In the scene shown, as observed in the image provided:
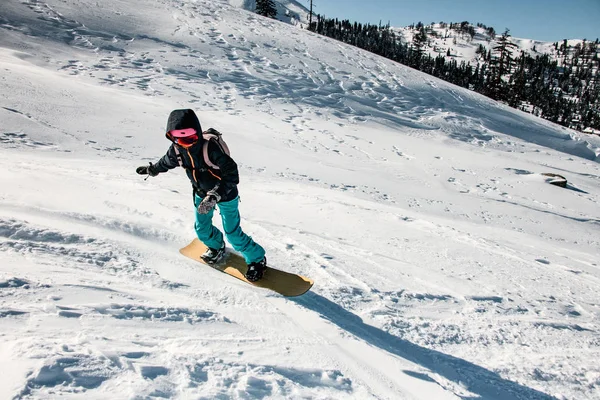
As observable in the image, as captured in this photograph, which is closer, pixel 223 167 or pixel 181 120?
pixel 181 120

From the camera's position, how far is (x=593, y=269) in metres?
5.57

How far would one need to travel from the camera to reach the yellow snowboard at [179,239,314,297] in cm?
352

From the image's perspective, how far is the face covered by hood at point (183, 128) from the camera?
310cm

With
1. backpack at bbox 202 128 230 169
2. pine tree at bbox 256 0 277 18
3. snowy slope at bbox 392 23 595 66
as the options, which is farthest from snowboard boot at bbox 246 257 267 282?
snowy slope at bbox 392 23 595 66

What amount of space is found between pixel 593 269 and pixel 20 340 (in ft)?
23.4

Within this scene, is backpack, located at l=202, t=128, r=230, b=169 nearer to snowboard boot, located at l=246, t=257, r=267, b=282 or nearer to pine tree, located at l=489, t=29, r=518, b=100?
snowboard boot, located at l=246, t=257, r=267, b=282

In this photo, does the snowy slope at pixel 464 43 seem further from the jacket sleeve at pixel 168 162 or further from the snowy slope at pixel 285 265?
the jacket sleeve at pixel 168 162

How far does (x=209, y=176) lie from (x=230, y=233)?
618mm

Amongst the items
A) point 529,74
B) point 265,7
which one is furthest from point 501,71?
point 529,74

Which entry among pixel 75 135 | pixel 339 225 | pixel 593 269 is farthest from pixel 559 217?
pixel 75 135

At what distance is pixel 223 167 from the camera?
10.7 feet

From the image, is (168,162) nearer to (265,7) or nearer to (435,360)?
(435,360)

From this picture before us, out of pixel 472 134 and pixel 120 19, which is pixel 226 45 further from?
pixel 472 134

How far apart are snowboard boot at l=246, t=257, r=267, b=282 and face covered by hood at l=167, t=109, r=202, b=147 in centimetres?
137
